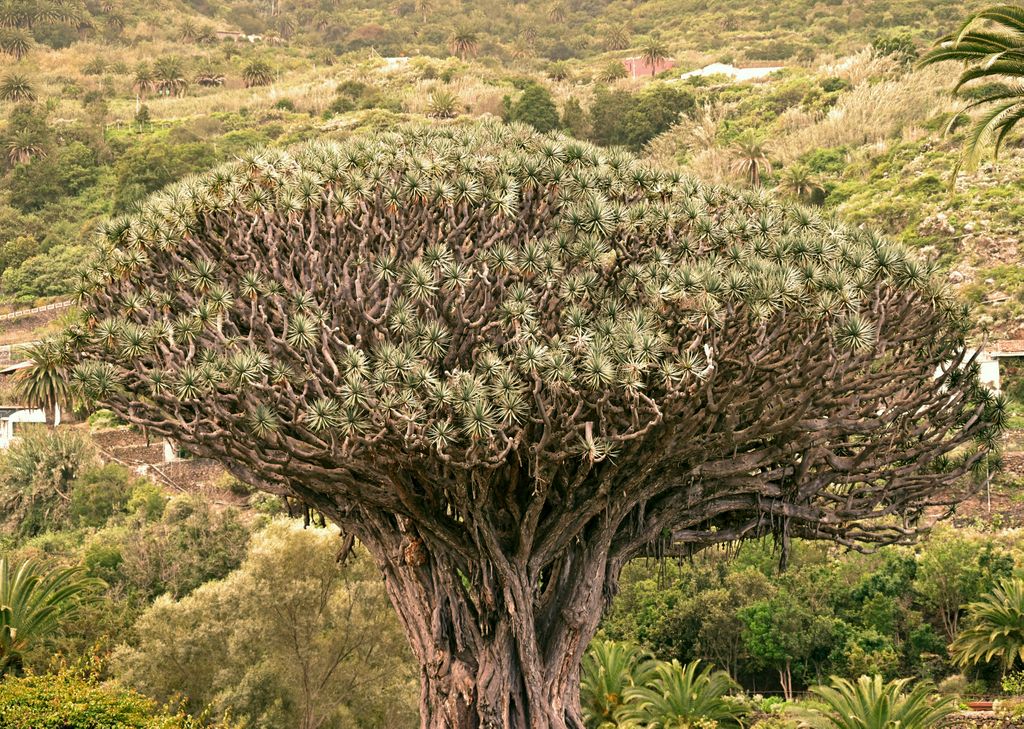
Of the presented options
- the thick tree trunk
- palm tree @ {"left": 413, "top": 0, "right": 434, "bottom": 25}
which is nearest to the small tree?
the thick tree trunk

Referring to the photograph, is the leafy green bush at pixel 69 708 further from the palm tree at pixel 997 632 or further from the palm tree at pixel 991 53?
the palm tree at pixel 997 632

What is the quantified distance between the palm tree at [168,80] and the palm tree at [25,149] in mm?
23768

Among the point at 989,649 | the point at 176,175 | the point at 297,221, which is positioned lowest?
the point at 989,649

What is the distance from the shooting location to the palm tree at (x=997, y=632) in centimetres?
2731

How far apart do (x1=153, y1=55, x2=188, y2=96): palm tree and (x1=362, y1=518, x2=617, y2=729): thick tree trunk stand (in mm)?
94206

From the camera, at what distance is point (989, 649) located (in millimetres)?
27578

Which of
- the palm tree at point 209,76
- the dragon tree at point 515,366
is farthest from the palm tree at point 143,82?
the dragon tree at point 515,366

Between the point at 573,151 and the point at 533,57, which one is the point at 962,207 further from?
the point at 533,57

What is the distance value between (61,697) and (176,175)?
55960mm

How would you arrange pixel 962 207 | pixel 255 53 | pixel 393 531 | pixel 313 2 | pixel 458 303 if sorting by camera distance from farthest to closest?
pixel 313 2
pixel 255 53
pixel 962 207
pixel 393 531
pixel 458 303

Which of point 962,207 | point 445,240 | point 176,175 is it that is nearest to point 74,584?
point 445,240

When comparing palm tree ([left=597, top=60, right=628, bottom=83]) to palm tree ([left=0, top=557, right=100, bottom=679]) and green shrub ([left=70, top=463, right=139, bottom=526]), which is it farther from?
palm tree ([left=0, top=557, right=100, bottom=679])

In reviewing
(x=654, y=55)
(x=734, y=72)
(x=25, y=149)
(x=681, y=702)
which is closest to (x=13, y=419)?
(x=25, y=149)

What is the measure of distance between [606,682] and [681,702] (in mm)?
2439
